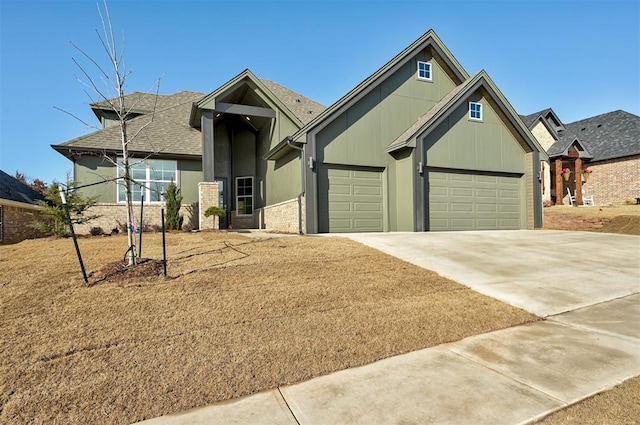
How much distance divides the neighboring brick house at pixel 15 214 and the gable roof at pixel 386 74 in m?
12.0

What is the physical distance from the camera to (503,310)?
4.95 meters

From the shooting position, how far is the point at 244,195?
17.7 m

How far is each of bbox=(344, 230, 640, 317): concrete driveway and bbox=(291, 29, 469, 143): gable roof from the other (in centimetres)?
477

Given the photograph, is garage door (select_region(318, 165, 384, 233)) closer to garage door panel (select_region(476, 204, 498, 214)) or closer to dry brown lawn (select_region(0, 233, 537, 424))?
garage door panel (select_region(476, 204, 498, 214))

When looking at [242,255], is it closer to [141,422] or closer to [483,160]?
[141,422]

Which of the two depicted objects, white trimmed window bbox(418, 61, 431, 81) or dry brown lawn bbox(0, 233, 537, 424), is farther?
white trimmed window bbox(418, 61, 431, 81)

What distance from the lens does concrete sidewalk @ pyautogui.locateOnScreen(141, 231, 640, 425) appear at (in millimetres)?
2529

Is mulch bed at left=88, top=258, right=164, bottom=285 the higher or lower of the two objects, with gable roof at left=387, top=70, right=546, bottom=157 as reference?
lower

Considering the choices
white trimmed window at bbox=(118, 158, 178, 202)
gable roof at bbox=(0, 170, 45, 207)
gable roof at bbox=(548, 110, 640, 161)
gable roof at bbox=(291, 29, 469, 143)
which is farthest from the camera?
gable roof at bbox=(548, 110, 640, 161)

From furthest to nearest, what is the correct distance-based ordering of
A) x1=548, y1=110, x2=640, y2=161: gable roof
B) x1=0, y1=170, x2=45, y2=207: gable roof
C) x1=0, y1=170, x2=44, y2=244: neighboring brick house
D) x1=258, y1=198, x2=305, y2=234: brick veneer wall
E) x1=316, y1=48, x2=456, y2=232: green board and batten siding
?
x1=548, y1=110, x2=640, y2=161: gable roof → x1=0, y1=170, x2=45, y2=207: gable roof → x1=0, y1=170, x2=44, y2=244: neighboring brick house → x1=316, y1=48, x2=456, y2=232: green board and batten siding → x1=258, y1=198, x2=305, y2=234: brick veneer wall

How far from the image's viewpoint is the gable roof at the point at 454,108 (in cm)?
1276

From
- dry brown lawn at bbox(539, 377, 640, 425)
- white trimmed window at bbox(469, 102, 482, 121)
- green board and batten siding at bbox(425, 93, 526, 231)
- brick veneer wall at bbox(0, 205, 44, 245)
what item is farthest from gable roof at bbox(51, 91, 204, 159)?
dry brown lawn at bbox(539, 377, 640, 425)

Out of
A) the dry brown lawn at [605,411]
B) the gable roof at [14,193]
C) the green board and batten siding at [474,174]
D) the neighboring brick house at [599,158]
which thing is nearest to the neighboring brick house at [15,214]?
the gable roof at [14,193]

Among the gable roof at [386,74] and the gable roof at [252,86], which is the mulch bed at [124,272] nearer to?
the gable roof at [386,74]
